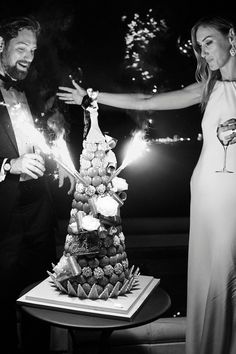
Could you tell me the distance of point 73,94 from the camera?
284cm

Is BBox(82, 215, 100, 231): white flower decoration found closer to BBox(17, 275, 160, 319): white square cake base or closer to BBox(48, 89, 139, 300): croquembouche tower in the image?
BBox(48, 89, 139, 300): croquembouche tower

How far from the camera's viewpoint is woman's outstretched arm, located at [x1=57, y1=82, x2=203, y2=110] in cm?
268

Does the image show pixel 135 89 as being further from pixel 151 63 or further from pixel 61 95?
pixel 61 95

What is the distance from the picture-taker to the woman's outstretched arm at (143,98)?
2.68m

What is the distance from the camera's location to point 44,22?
285 cm

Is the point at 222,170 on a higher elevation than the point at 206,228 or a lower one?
higher

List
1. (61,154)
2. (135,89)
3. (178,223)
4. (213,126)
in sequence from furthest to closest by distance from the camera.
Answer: (178,223), (135,89), (213,126), (61,154)

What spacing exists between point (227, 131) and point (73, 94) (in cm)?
107

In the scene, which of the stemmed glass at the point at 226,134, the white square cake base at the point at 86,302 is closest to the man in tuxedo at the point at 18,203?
the white square cake base at the point at 86,302

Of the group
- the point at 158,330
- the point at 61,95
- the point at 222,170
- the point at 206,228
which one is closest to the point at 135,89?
the point at 61,95

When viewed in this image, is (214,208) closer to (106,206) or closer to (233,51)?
(106,206)

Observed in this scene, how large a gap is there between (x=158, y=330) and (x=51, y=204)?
43.3 inches

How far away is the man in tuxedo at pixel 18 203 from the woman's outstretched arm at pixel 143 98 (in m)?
0.32

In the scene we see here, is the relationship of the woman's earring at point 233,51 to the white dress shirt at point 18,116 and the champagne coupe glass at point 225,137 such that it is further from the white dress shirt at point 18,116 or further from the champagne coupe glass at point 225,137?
the white dress shirt at point 18,116
